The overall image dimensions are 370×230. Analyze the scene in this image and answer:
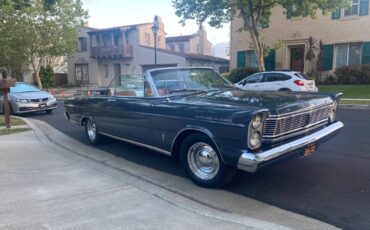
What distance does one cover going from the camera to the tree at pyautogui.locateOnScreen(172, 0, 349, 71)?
17.0m

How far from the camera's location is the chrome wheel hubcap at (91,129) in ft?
22.5

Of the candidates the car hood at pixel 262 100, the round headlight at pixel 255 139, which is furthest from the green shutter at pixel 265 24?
the round headlight at pixel 255 139

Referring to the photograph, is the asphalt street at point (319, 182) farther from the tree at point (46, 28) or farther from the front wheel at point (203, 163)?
the tree at point (46, 28)

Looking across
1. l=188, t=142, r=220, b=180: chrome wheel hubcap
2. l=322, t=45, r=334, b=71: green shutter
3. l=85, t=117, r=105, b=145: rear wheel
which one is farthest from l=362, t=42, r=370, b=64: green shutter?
l=188, t=142, r=220, b=180: chrome wheel hubcap

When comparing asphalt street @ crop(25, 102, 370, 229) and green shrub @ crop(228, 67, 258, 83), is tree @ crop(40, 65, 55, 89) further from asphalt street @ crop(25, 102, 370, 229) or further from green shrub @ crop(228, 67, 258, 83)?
asphalt street @ crop(25, 102, 370, 229)

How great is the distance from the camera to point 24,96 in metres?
12.6

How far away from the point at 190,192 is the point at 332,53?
19193 millimetres

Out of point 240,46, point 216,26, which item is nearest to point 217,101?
point 216,26

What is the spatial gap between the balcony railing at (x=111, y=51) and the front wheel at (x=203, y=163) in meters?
28.3

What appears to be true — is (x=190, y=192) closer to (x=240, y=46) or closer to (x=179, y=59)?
(x=240, y=46)

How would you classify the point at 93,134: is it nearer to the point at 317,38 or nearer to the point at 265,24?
the point at 265,24

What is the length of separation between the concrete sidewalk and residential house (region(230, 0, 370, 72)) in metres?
17.3

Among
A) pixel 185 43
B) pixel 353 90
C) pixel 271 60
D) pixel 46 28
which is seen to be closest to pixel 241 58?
pixel 271 60

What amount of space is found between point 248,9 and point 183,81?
1456 cm
